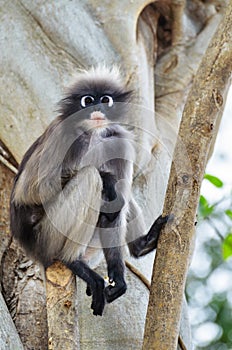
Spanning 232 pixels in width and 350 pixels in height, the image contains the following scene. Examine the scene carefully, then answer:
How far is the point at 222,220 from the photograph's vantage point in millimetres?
7129

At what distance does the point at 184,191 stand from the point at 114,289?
0.79m

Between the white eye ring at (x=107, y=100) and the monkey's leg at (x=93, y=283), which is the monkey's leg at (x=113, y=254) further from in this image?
the white eye ring at (x=107, y=100)

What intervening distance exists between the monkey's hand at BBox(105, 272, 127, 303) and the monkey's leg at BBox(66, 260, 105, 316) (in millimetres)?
51

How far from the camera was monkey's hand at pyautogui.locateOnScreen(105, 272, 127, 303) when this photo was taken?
3572 mm

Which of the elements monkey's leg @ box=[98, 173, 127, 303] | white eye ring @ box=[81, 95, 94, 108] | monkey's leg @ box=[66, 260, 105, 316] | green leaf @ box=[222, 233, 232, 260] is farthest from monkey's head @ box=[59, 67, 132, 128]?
green leaf @ box=[222, 233, 232, 260]

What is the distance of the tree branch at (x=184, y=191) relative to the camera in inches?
115

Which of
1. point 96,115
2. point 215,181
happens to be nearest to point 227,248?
point 215,181

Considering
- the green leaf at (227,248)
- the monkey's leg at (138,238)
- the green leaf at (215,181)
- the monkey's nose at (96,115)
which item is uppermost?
the monkey's nose at (96,115)

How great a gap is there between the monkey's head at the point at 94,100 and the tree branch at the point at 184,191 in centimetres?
80

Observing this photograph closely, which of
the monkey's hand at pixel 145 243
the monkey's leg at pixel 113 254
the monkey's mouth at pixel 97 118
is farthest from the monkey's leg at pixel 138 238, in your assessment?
the monkey's mouth at pixel 97 118

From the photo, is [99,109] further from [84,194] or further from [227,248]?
[227,248]

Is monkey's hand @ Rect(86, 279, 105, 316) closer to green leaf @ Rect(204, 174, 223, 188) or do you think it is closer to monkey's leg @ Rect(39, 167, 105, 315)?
monkey's leg @ Rect(39, 167, 105, 315)

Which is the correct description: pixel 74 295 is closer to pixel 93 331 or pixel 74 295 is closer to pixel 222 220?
pixel 93 331

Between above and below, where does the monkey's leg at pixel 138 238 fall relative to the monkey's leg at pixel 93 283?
below
